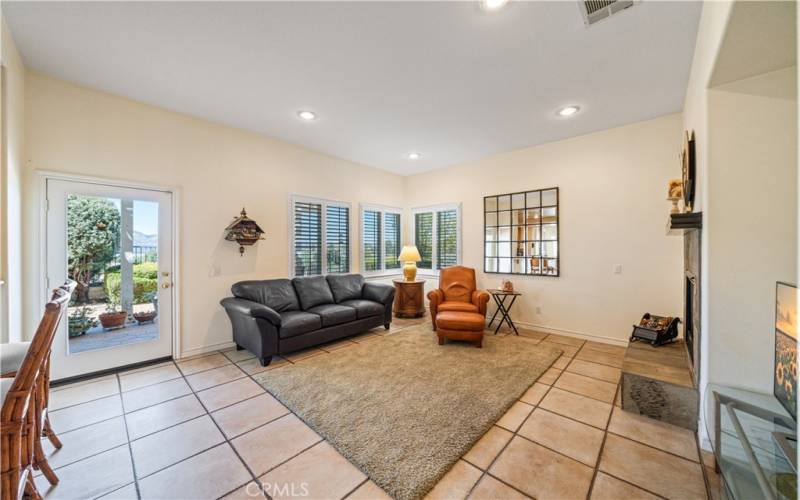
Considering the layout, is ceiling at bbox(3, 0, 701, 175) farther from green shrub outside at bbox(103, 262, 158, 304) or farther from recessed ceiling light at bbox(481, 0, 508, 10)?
green shrub outside at bbox(103, 262, 158, 304)

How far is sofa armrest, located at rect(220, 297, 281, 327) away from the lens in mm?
3113

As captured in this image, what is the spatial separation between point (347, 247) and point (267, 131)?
2201 millimetres

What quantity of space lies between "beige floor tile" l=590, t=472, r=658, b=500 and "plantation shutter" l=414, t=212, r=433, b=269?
4.44 m

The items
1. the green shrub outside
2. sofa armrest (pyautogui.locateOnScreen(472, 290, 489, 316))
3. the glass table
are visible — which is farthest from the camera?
sofa armrest (pyautogui.locateOnScreen(472, 290, 489, 316))

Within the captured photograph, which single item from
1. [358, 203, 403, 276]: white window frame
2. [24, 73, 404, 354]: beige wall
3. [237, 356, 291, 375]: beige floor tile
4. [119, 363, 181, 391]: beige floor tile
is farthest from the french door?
[358, 203, 403, 276]: white window frame

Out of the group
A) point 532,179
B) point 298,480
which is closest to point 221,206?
point 298,480

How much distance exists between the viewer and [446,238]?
223 inches

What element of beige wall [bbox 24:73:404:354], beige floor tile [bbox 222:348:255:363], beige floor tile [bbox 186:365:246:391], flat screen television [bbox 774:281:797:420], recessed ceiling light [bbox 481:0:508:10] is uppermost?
Answer: recessed ceiling light [bbox 481:0:508:10]

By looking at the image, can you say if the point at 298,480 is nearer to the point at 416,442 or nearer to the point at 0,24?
the point at 416,442

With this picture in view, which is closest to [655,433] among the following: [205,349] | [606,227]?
[606,227]

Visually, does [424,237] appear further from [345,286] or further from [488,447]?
[488,447]

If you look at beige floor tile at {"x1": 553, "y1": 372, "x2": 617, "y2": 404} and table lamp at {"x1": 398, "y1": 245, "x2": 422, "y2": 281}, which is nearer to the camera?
beige floor tile at {"x1": 553, "y1": 372, "x2": 617, "y2": 404}

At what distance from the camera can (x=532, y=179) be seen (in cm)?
452

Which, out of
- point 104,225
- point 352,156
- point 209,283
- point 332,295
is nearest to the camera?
point 104,225
